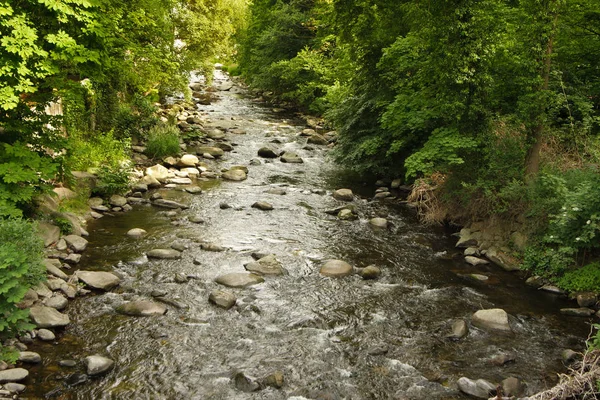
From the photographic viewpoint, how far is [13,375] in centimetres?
621

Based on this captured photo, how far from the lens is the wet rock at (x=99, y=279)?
29.0 feet

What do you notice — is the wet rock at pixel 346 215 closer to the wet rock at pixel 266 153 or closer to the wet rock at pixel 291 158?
the wet rock at pixel 291 158

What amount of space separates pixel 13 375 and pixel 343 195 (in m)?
10.7

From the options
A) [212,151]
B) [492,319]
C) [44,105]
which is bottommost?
[492,319]

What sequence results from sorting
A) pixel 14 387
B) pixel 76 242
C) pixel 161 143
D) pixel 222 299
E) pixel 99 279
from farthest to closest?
pixel 161 143 → pixel 76 242 → pixel 99 279 → pixel 222 299 → pixel 14 387

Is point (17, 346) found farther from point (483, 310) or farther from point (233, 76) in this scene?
point (233, 76)

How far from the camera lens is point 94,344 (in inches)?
287

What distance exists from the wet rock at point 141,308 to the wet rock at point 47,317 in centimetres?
90

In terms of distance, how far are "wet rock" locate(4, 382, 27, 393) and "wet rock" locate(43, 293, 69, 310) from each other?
1999 millimetres

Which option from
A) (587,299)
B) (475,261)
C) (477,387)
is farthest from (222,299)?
(587,299)

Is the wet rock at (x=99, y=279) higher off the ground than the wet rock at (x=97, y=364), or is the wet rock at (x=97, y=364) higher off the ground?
the wet rock at (x=99, y=279)

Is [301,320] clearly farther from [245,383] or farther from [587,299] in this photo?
[587,299]

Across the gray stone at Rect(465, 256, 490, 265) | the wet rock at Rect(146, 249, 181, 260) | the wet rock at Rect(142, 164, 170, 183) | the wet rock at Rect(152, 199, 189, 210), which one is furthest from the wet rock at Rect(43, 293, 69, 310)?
the gray stone at Rect(465, 256, 490, 265)

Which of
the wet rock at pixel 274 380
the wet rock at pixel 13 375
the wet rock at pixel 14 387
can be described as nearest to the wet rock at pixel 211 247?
the wet rock at pixel 274 380
